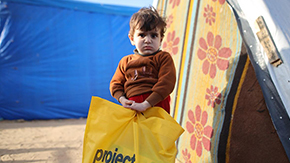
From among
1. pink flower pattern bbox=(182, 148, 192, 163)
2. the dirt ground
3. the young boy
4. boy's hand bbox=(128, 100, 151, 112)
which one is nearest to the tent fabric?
the young boy

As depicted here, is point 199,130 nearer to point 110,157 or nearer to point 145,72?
point 145,72

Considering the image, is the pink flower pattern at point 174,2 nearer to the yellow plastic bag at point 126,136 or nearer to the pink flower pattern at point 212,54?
the pink flower pattern at point 212,54

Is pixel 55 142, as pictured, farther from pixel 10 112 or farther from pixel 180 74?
pixel 10 112

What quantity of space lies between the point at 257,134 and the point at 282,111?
270 mm

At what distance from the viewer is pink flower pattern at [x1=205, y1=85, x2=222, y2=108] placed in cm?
163

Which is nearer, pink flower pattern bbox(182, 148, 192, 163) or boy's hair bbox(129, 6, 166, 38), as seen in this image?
boy's hair bbox(129, 6, 166, 38)

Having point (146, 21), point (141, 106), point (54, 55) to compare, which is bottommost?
point (141, 106)

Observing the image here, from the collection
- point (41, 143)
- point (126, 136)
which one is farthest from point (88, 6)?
point (126, 136)

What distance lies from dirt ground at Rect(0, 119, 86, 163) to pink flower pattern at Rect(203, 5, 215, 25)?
1.82 meters

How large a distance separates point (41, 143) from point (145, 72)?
2.24 metres

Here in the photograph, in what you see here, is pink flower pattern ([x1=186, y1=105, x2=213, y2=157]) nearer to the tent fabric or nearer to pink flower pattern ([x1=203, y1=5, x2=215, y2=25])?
the tent fabric

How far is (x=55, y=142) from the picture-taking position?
2877 mm

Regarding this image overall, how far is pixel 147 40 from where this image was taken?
133 cm

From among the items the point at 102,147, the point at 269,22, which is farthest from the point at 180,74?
the point at 102,147
